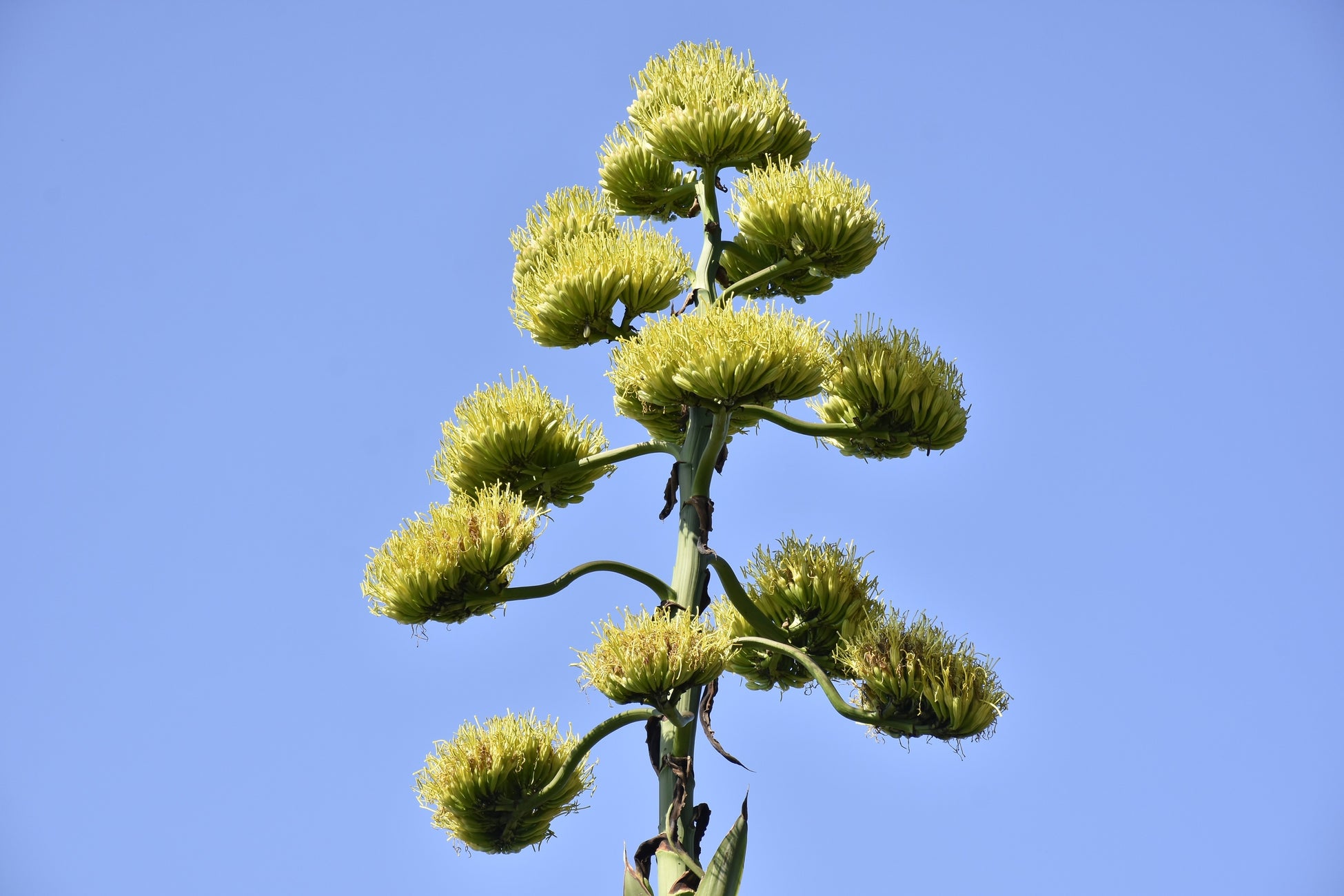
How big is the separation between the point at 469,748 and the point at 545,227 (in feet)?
9.07

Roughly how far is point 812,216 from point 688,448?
4.07 ft

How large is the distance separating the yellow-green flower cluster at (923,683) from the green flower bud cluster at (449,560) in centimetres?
155

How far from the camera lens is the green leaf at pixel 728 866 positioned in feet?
16.3

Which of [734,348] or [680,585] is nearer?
[734,348]

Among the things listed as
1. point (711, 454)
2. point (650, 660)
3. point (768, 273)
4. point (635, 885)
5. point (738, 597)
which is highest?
point (768, 273)

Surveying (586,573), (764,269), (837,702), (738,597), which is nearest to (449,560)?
(586,573)

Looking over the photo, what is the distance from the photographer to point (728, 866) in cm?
501

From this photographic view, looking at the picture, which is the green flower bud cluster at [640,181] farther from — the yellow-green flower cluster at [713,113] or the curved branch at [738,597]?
the curved branch at [738,597]

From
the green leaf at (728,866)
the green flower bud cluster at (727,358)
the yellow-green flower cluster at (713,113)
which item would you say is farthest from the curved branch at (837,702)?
the yellow-green flower cluster at (713,113)

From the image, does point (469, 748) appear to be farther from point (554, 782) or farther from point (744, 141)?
point (744, 141)

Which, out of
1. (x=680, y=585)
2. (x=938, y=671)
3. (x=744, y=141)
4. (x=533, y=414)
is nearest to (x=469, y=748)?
(x=680, y=585)

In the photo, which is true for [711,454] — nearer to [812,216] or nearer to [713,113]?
[812,216]

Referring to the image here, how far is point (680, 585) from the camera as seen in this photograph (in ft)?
18.5

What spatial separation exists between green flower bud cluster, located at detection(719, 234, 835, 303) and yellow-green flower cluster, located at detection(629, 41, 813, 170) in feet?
1.48
